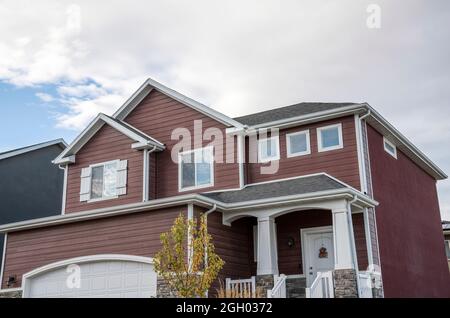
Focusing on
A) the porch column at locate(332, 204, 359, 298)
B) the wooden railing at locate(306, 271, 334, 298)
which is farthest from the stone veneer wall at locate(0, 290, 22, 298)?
the porch column at locate(332, 204, 359, 298)

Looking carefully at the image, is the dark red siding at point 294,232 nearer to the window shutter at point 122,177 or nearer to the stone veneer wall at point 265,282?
the stone veneer wall at point 265,282

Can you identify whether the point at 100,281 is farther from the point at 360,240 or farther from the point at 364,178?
the point at 364,178

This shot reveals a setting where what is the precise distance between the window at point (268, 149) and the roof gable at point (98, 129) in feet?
11.1

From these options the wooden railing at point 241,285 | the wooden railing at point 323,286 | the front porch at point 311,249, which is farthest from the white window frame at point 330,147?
the wooden railing at point 241,285

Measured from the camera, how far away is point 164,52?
16.3 metres

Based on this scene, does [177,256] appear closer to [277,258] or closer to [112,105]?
[277,258]

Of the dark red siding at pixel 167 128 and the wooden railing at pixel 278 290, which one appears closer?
the wooden railing at pixel 278 290

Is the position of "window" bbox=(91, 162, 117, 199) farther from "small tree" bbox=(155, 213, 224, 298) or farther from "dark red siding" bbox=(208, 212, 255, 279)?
"small tree" bbox=(155, 213, 224, 298)

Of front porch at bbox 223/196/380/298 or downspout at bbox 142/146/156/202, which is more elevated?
downspout at bbox 142/146/156/202

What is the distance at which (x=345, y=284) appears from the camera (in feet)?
40.4

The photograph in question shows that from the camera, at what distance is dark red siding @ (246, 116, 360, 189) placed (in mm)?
14797

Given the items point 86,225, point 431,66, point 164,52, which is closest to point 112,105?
point 164,52

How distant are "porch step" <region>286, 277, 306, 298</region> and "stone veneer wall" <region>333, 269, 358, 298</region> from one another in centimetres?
157

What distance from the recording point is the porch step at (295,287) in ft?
45.6
